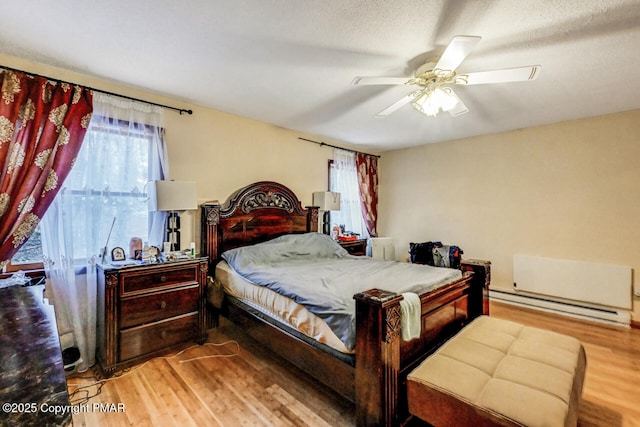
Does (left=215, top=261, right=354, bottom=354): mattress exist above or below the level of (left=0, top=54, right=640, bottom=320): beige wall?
below

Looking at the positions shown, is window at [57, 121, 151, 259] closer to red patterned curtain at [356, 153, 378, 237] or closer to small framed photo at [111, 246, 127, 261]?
small framed photo at [111, 246, 127, 261]

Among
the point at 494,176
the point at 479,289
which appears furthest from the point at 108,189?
the point at 494,176

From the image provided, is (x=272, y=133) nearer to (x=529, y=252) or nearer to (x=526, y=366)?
(x=526, y=366)

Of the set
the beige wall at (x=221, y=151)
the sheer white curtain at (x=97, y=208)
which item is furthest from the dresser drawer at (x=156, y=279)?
the beige wall at (x=221, y=151)

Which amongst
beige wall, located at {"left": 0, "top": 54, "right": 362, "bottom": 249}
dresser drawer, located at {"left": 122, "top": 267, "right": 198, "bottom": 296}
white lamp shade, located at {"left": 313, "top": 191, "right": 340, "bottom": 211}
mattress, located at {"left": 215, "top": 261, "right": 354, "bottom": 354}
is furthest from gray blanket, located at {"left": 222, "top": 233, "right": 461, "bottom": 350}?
beige wall, located at {"left": 0, "top": 54, "right": 362, "bottom": 249}

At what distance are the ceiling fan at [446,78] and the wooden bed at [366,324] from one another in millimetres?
1402

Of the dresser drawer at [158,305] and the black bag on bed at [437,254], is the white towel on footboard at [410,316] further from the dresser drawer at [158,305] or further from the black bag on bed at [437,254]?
the black bag on bed at [437,254]

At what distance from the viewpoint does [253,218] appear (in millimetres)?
3381

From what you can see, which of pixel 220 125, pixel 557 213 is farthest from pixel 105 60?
pixel 557 213

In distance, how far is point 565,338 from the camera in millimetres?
1797

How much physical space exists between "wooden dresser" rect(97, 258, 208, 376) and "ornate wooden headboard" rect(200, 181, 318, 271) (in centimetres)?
45

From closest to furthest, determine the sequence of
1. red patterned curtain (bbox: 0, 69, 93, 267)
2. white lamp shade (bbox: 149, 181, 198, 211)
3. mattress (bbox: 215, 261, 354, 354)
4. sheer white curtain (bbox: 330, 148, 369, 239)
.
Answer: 1. mattress (bbox: 215, 261, 354, 354)
2. red patterned curtain (bbox: 0, 69, 93, 267)
3. white lamp shade (bbox: 149, 181, 198, 211)
4. sheer white curtain (bbox: 330, 148, 369, 239)

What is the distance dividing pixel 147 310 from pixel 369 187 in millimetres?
3793

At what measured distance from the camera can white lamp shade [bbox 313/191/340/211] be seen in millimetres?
4047
